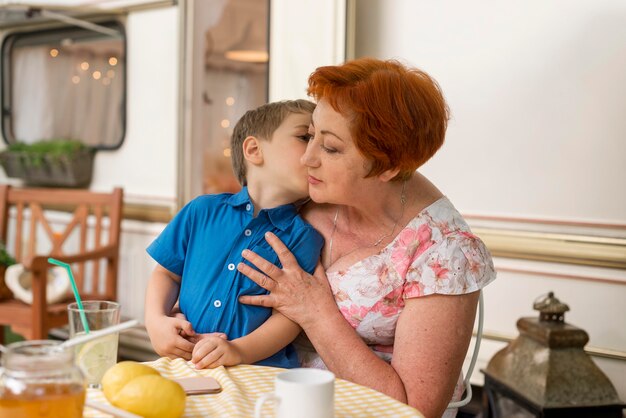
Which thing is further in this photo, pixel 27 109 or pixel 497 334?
pixel 27 109

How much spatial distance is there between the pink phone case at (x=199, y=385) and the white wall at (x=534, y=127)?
2163mm

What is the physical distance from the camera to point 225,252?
1995 mm

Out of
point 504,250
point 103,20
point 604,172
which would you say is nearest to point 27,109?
point 103,20

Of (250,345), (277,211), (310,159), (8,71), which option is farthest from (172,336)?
(8,71)

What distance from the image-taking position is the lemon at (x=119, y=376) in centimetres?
129

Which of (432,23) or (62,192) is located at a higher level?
(432,23)

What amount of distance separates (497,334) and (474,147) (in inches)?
33.8

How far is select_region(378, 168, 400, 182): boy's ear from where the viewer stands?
1897 mm

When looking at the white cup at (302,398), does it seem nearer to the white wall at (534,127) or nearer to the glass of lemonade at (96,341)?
the glass of lemonade at (96,341)

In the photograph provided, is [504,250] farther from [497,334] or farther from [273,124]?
[273,124]

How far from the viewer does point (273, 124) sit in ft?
6.77

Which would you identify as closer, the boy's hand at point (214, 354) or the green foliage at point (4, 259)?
the boy's hand at point (214, 354)

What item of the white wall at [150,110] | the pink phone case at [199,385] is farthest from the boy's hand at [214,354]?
the white wall at [150,110]

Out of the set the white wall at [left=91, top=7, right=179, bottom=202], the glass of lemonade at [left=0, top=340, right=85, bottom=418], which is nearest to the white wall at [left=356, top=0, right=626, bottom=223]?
the white wall at [left=91, top=7, right=179, bottom=202]
